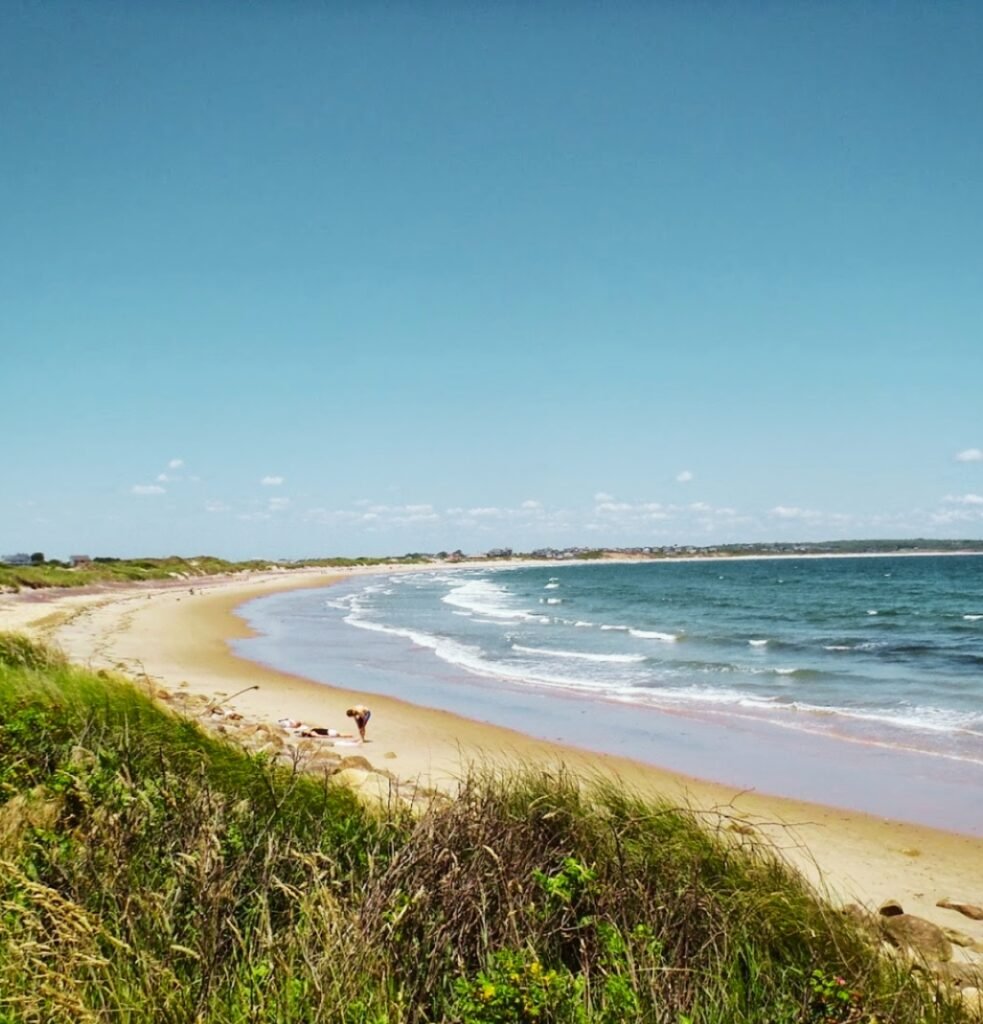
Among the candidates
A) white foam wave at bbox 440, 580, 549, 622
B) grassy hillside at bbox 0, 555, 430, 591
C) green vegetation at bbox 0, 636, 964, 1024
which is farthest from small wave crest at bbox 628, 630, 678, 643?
grassy hillside at bbox 0, 555, 430, 591

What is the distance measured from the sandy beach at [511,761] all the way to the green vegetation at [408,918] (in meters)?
0.58

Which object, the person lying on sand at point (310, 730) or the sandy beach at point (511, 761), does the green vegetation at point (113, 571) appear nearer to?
the sandy beach at point (511, 761)

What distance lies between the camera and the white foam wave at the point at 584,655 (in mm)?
27672

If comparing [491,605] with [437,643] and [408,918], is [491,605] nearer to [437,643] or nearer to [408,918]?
[437,643]

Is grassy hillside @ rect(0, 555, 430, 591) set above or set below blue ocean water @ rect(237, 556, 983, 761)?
above

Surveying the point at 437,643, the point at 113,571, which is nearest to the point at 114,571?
the point at 113,571

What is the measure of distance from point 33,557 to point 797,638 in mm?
98224

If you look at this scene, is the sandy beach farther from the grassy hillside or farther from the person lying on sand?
the grassy hillside

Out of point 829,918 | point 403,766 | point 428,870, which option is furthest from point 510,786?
point 403,766

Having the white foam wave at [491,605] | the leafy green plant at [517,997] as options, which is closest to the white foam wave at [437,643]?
the white foam wave at [491,605]

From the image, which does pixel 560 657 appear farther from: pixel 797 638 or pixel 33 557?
pixel 33 557

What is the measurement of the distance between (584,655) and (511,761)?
65.7 feet

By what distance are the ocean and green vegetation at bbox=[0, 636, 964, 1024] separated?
806cm

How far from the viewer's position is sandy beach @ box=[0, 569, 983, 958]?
27.8 ft
